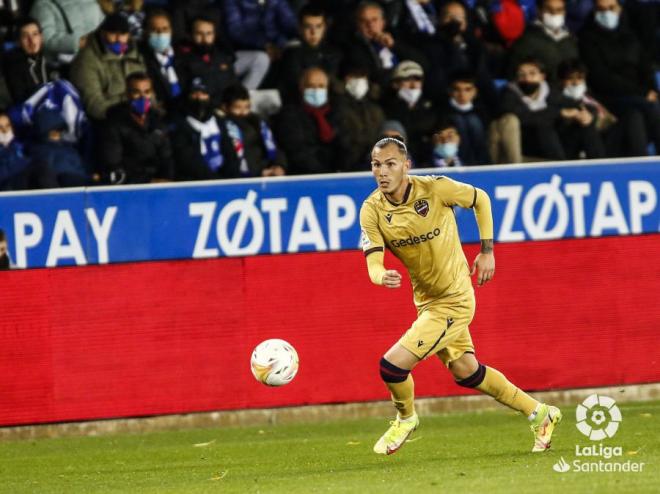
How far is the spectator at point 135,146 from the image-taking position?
586 inches

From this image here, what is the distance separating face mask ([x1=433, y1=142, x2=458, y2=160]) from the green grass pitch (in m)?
2.98

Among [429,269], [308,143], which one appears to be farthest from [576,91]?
[429,269]

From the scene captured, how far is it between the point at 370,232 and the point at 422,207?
1.34 feet

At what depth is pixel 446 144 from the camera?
15.8 metres

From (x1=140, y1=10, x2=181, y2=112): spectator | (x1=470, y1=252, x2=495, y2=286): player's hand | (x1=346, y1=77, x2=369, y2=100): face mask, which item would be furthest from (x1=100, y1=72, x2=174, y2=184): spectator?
(x1=470, y1=252, x2=495, y2=286): player's hand

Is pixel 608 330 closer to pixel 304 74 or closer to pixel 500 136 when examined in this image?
pixel 500 136

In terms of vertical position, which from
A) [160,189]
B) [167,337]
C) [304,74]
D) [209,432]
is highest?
[304,74]

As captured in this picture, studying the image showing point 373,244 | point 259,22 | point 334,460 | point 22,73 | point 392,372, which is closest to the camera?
point 373,244

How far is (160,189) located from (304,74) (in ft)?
10.0

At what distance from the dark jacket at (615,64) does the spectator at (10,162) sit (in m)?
6.89

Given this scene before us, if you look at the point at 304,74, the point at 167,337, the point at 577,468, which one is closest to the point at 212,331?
the point at 167,337

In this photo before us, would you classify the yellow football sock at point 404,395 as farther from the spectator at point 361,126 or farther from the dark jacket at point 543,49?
the dark jacket at point 543,49

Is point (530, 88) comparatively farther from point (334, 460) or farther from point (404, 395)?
point (404, 395)

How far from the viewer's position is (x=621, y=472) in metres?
9.63
